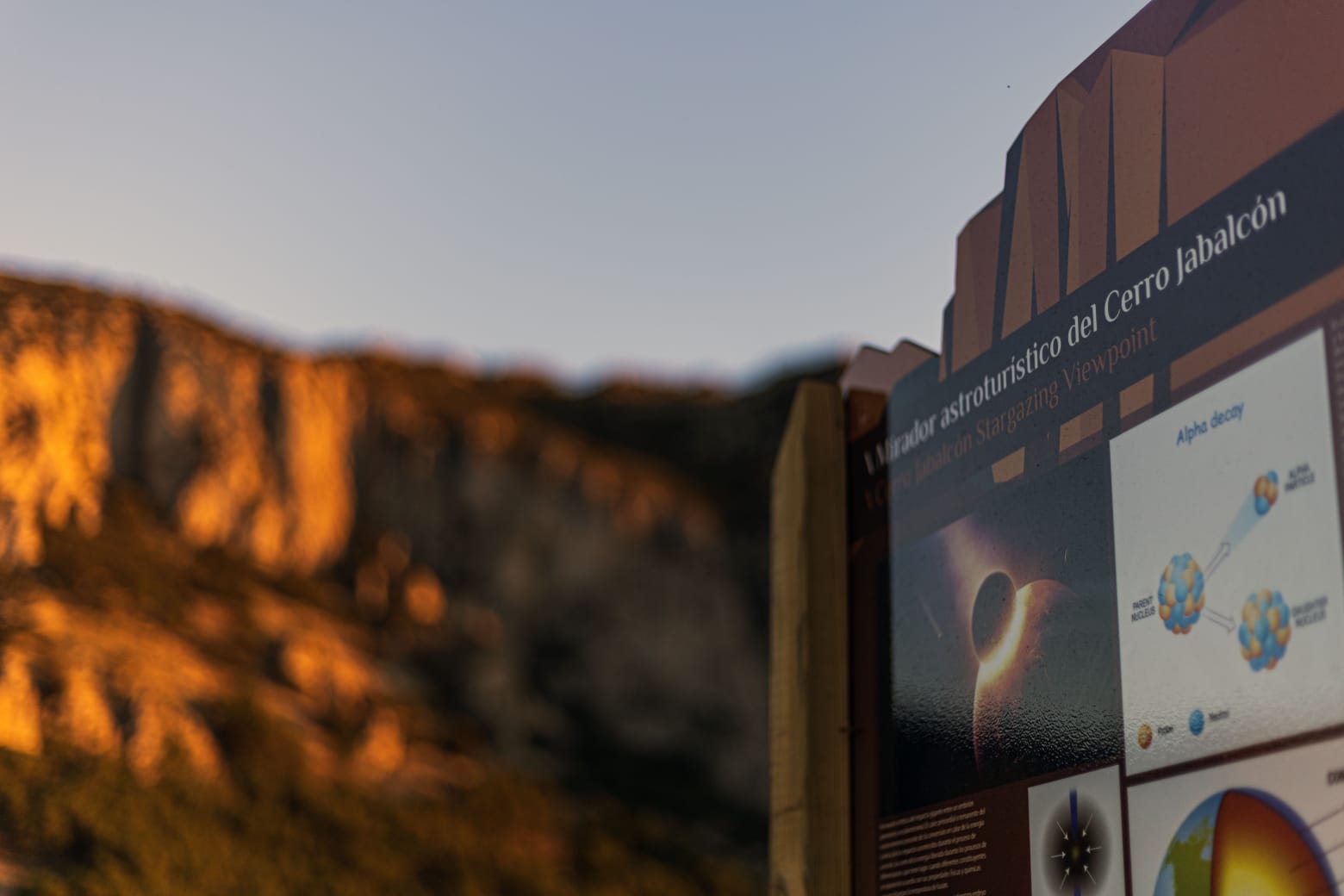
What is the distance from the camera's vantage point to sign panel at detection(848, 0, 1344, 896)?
188cm

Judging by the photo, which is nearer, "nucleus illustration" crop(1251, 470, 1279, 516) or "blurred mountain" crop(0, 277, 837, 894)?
"nucleus illustration" crop(1251, 470, 1279, 516)

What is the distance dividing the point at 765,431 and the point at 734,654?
13.2 meters

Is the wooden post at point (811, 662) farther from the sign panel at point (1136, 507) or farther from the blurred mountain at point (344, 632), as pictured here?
the blurred mountain at point (344, 632)

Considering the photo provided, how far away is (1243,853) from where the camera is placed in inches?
74.4

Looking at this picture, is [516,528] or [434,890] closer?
[434,890]

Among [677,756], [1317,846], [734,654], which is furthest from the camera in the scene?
[734,654]

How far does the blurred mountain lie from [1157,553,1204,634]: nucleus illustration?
16.9 m

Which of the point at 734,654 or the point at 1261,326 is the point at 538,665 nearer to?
the point at 734,654

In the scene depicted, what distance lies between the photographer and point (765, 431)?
48219 millimetres

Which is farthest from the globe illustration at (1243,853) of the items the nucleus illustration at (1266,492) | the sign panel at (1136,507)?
the nucleus illustration at (1266,492)

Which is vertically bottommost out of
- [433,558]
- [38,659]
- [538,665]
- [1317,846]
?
[1317,846]

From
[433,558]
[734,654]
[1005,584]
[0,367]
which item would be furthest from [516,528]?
[1005,584]

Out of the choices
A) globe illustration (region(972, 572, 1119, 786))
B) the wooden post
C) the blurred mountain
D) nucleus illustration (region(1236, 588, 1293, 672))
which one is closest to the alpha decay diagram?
nucleus illustration (region(1236, 588, 1293, 672))

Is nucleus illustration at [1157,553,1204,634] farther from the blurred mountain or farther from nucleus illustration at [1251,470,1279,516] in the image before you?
the blurred mountain
